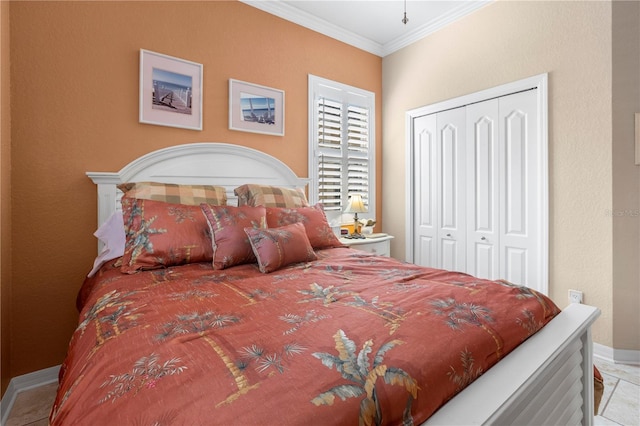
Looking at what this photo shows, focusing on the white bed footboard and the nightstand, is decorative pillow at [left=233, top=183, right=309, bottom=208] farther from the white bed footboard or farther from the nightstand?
the white bed footboard

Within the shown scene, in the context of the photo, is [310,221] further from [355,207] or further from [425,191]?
[425,191]

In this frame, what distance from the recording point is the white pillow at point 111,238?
1.90 metres

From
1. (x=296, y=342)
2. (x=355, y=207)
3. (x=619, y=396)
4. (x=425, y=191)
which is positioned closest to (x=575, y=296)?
(x=619, y=396)

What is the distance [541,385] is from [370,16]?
3.39m

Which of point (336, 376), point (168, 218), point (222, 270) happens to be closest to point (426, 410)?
point (336, 376)

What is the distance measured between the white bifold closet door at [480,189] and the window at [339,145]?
22.5 inches

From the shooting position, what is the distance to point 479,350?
0.89 metres

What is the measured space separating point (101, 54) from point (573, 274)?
3830mm

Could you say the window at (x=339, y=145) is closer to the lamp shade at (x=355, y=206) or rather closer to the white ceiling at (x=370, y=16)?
the lamp shade at (x=355, y=206)

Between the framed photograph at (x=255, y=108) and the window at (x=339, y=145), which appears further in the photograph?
the window at (x=339, y=145)

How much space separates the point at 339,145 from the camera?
3.55 metres

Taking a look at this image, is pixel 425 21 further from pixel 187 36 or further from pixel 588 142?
pixel 187 36

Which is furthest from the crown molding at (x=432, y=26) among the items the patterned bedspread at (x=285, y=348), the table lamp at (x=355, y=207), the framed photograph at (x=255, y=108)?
the patterned bedspread at (x=285, y=348)

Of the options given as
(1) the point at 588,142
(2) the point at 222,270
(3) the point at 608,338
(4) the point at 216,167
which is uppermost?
(1) the point at 588,142
